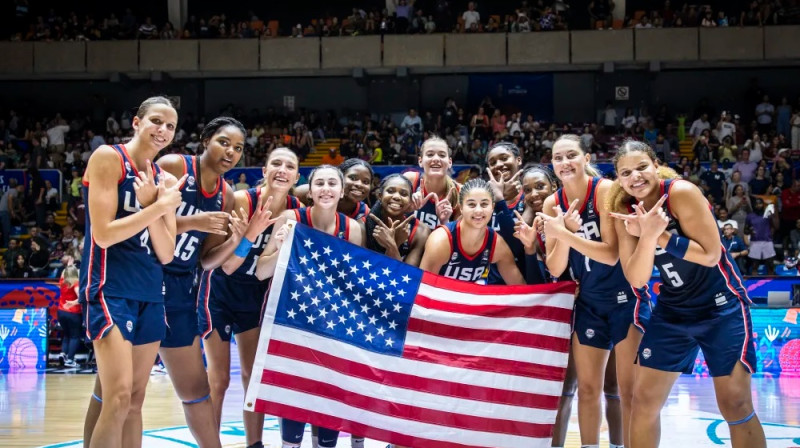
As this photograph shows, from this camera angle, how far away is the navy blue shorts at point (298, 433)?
5789 millimetres

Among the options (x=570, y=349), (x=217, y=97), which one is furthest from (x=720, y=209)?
(x=217, y=97)

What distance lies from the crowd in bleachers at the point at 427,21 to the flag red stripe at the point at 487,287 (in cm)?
1998

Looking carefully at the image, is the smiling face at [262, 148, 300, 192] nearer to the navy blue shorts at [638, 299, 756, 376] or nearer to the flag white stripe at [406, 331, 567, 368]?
the flag white stripe at [406, 331, 567, 368]

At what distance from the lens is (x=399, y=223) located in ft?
19.9

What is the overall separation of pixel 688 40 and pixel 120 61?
16.4m

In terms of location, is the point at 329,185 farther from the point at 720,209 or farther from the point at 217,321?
the point at 720,209

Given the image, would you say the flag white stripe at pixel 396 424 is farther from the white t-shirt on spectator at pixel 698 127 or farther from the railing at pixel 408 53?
the railing at pixel 408 53

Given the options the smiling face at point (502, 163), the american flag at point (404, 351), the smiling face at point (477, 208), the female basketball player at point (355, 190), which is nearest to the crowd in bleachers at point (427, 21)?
the smiling face at point (502, 163)

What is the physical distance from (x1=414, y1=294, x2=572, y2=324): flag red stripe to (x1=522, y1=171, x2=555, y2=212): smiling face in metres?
0.87

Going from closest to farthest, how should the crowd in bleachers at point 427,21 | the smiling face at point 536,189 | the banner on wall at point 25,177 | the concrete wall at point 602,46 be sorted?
the smiling face at point 536,189, the banner on wall at point 25,177, the concrete wall at point 602,46, the crowd in bleachers at point 427,21

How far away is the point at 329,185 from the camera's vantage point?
19.5ft

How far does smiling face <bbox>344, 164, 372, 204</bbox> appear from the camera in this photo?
251 inches

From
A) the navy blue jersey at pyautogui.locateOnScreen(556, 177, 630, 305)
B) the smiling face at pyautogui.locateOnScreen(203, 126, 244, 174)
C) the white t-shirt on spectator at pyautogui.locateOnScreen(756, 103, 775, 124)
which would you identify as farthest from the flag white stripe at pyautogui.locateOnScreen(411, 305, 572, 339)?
the white t-shirt on spectator at pyautogui.locateOnScreen(756, 103, 775, 124)

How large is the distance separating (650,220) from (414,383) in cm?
189
